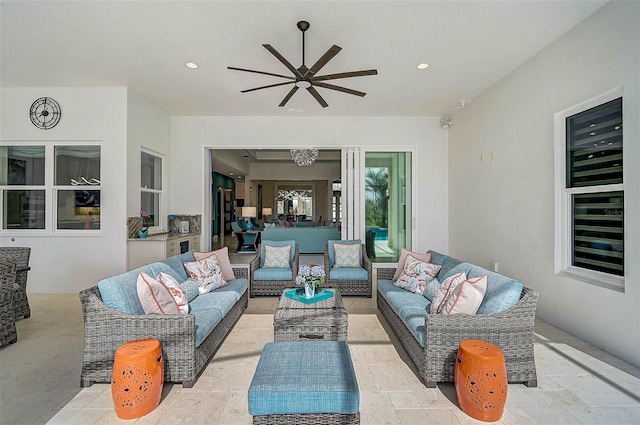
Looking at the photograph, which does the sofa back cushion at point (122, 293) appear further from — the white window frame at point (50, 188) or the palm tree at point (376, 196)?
the palm tree at point (376, 196)

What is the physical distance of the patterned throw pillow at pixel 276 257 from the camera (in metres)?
4.59

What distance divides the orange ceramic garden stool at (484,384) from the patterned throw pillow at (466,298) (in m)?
0.37

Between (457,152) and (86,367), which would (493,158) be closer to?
(457,152)

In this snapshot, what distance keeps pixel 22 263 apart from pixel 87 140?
2161 millimetres

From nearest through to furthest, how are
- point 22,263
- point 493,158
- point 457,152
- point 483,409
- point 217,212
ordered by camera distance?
1. point 483,409
2. point 22,263
3. point 493,158
4. point 457,152
5. point 217,212

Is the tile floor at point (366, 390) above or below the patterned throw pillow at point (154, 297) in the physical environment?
below

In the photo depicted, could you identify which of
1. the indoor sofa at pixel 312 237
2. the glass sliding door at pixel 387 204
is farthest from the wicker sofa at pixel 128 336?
the indoor sofa at pixel 312 237

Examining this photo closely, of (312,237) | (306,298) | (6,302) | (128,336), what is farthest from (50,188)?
(312,237)

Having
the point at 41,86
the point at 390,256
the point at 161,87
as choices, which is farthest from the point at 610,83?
the point at 41,86

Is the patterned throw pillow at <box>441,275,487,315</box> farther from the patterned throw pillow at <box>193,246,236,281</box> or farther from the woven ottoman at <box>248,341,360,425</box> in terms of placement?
the patterned throw pillow at <box>193,246,236,281</box>

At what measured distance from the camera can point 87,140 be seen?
4773mm

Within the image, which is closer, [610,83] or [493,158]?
[610,83]

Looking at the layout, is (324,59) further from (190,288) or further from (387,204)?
(387,204)

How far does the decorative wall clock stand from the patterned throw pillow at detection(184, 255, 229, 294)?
3717 mm
